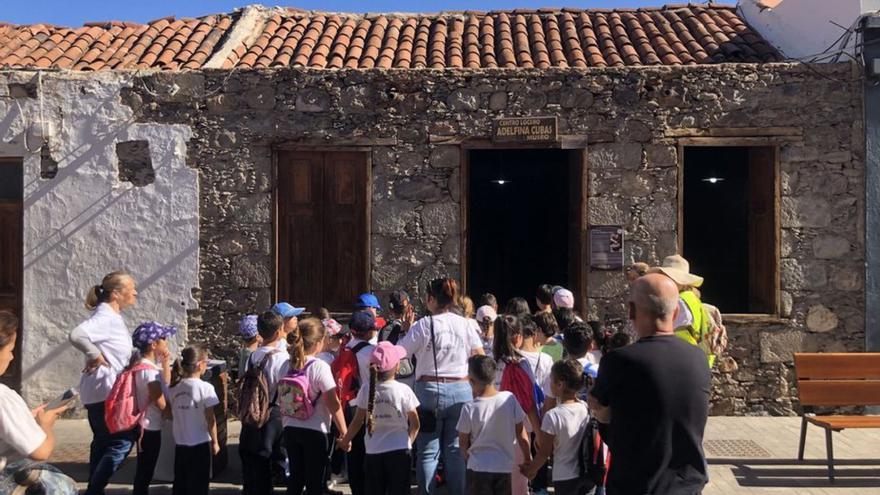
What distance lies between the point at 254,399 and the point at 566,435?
2.05 meters

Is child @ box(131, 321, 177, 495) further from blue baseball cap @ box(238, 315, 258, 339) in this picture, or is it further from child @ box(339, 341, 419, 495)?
child @ box(339, 341, 419, 495)

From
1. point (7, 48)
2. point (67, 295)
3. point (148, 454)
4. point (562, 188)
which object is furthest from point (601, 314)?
Result: point (7, 48)

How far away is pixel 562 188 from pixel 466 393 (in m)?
6.37

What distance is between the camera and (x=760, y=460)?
6.37 metres

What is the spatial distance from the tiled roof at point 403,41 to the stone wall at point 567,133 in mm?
515

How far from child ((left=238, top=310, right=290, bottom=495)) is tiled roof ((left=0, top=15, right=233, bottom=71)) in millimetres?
4212

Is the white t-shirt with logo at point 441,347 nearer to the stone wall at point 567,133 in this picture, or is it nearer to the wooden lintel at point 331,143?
the stone wall at point 567,133

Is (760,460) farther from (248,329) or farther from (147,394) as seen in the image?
(147,394)

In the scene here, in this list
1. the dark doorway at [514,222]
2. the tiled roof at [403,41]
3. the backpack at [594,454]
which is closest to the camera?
the backpack at [594,454]

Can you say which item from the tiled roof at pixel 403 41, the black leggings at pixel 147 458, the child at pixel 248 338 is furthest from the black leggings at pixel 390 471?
the tiled roof at pixel 403 41

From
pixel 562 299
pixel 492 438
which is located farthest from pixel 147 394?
pixel 562 299

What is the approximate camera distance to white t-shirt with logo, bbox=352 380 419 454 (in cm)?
462

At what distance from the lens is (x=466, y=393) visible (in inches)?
198

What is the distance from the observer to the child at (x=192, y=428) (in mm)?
5047
